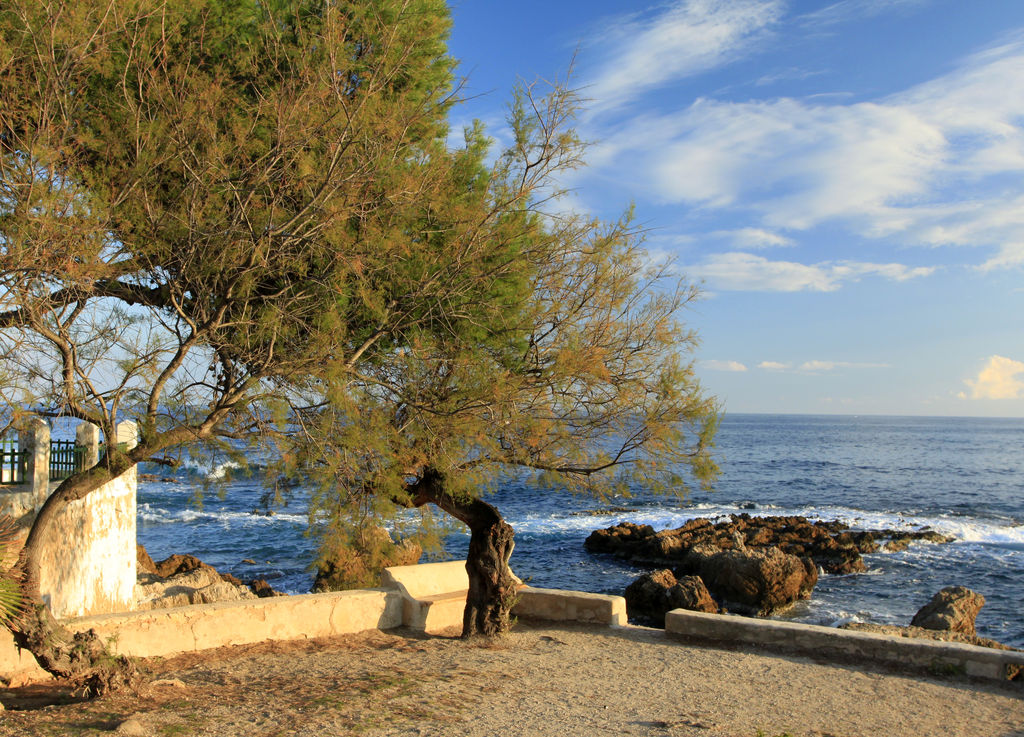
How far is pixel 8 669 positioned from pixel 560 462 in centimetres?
520

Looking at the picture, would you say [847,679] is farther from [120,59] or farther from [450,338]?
[120,59]

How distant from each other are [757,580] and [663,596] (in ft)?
8.65

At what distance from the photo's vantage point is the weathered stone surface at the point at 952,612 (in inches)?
539

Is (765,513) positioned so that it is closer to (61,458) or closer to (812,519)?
(812,519)

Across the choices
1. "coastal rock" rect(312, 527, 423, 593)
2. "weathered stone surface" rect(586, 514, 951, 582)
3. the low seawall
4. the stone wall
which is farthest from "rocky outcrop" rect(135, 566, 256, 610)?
"weathered stone surface" rect(586, 514, 951, 582)

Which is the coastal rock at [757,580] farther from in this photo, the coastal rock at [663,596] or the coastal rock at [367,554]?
the coastal rock at [367,554]

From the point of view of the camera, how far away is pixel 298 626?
808 cm

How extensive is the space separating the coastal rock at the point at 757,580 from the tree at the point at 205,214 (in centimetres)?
1315

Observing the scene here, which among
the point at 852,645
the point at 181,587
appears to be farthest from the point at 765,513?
the point at 852,645

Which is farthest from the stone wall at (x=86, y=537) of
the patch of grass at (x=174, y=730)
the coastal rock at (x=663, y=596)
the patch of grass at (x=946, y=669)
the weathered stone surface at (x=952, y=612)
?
the weathered stone surface at (x=952, y=612)

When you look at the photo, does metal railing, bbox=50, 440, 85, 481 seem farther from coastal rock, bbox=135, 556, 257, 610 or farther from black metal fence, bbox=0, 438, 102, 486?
coastal rock, bbox=135, 556, 257, 610

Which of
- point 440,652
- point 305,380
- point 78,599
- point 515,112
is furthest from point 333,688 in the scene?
point 515,112

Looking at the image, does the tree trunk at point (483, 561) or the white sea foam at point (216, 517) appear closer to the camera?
the tree trunk at point (483, 561)

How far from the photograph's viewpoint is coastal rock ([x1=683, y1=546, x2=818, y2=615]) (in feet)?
60.1
